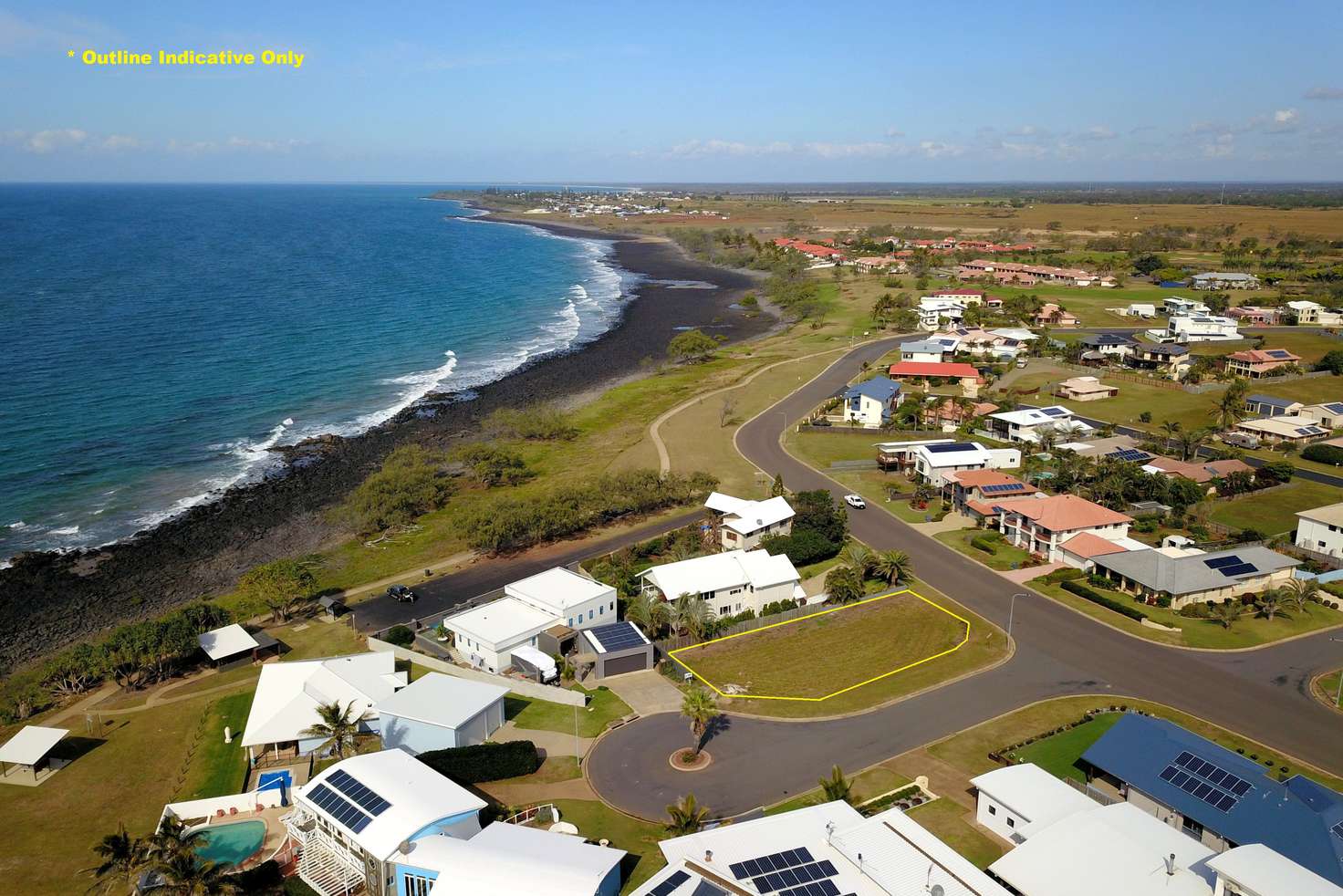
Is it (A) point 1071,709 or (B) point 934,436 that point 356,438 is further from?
(A) point 1071,709

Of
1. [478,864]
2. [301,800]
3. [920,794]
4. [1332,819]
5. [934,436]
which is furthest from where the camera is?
[934,436]

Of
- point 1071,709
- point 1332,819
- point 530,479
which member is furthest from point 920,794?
point 530,479

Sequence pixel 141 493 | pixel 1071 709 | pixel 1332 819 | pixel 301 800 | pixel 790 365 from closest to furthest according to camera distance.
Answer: pixel 1332 819, pixel 301 800, pixel 1071 709, pixel 141 493, pixel 790 365

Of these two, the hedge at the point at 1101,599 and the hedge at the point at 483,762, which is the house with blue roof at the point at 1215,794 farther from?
the hedge at the point at 483,762

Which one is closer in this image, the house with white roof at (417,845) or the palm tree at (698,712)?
the house with white roof at (417,845)

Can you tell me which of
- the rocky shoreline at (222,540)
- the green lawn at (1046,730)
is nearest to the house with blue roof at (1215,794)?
the green lawn at (1046,730)

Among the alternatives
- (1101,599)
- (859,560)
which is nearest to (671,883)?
(859,560)

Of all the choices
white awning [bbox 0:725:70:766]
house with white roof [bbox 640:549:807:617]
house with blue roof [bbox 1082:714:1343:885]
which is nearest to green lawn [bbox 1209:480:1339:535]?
house with blue roof [bbox 1082:714:1343:885]

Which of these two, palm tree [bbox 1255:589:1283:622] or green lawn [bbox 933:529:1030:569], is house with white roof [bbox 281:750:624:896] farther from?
palm tree [bbox 1255:589:1283:622]
